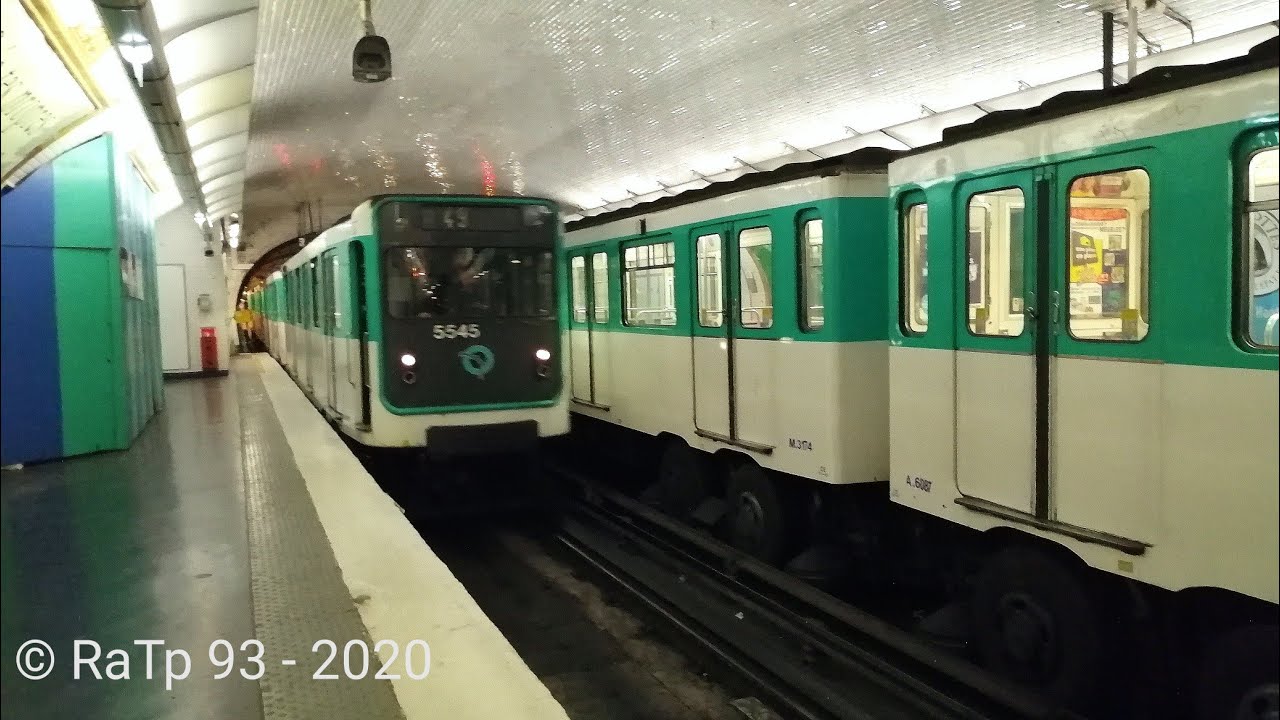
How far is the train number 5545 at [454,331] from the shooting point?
8.73 metres

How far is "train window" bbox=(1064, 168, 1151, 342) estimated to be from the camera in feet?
13.5

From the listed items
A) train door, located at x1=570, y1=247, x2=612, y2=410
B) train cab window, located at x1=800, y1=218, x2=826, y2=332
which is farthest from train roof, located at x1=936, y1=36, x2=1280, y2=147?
train door, located at x1=570, y1=247, x2=612, y2=410

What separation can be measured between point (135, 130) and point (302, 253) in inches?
135

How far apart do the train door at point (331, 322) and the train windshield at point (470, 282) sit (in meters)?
1.63

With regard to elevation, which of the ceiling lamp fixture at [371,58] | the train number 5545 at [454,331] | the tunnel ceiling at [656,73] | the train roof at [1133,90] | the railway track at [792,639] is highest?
the tunnel ceiling at [656,73]

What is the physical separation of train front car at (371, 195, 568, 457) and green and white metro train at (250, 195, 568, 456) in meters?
0.01

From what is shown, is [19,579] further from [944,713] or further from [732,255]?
[732,255]

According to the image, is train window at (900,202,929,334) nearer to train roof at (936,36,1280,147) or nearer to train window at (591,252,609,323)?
train roof at (936,36,1280,147)

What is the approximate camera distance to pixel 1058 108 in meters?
4.48

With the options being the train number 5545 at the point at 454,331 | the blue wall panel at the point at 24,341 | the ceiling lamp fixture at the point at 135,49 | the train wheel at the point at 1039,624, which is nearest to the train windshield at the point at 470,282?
the train number 5545 at the point at 454,331

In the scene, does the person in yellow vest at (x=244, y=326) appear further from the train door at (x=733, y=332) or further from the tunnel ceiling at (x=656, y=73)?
the train door at (x=733, y=332)

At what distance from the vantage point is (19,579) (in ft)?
5.65

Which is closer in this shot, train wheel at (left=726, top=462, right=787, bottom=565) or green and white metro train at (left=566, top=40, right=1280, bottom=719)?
green and white metro train at (left=566, top=40, right=1280, bottom=719)

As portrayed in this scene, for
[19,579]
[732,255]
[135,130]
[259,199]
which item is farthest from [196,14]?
[259,199]
